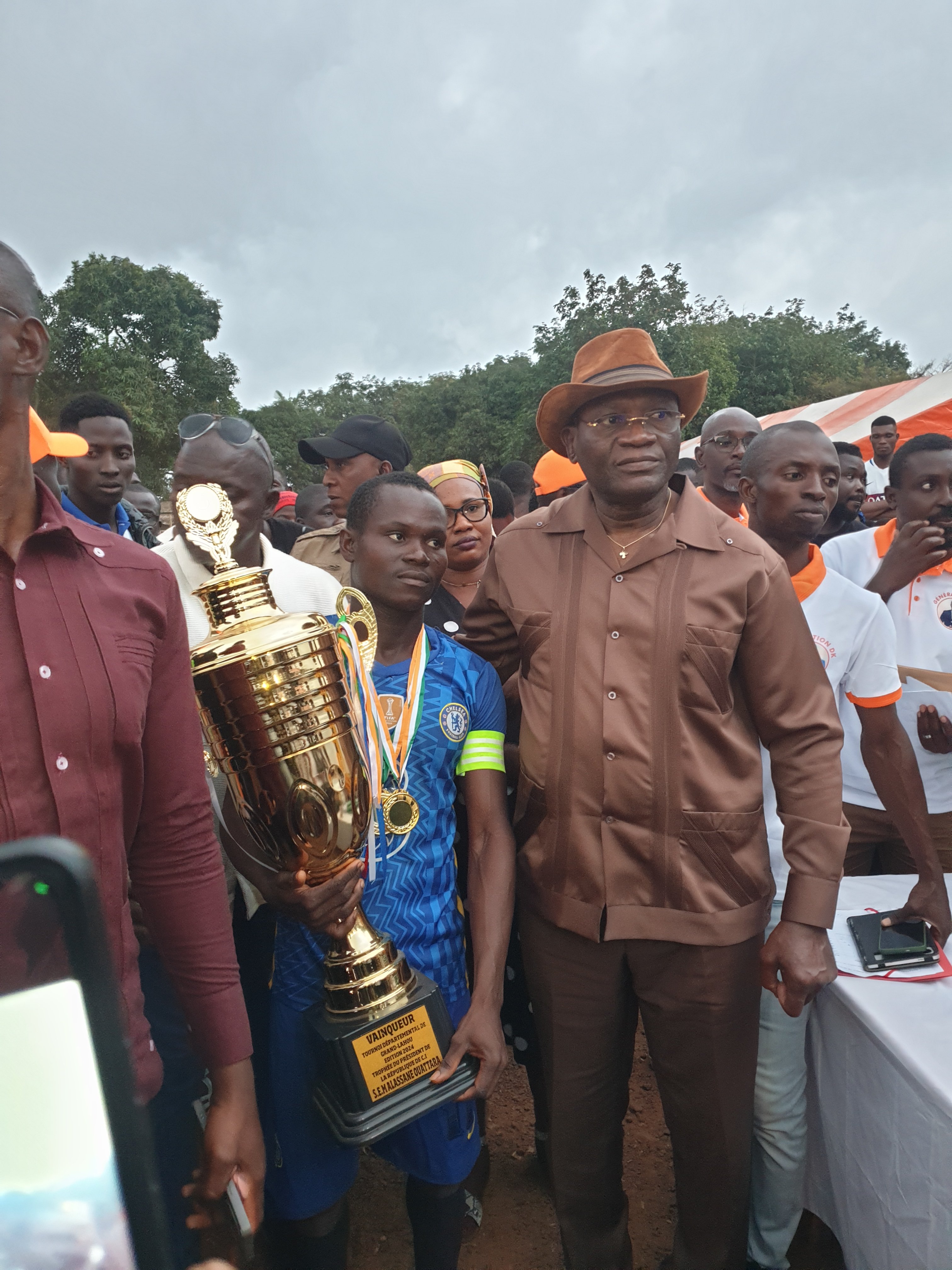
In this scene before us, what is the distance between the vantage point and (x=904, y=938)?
1.95 metres

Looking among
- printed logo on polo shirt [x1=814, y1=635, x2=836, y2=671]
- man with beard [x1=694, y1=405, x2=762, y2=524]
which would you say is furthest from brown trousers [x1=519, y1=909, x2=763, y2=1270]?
man with beard [x1=694, y1=405, x2=762, y2=524]

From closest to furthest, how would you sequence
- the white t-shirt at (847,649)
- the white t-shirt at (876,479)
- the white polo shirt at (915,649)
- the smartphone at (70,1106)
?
the smartphone at (70,1106) < the white t-shirt at (847,649) < the white polo shirt at (915,649) < the white t-shirt at (876,479)

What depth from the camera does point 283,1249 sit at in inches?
80.0

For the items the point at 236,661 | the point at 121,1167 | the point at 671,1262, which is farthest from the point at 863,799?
the point at 121,1167

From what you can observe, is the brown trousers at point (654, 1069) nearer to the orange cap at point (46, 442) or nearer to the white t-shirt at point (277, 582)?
the white t-shirt at point (277, 582)

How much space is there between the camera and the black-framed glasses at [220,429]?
272 cm

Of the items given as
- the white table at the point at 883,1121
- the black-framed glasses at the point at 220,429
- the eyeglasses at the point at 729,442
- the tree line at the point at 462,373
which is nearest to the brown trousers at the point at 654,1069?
the white table at the point at 883,1121

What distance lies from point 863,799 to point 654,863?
1.17 m

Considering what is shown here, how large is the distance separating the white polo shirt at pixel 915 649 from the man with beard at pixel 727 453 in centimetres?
142

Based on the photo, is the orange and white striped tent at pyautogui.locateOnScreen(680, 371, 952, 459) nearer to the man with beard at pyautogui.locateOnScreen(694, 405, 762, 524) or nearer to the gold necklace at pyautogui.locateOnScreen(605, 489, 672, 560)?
the man with beard at pyautogui.locateOnScreen(694, 405, 762, 524)

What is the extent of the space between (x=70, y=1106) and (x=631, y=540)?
183 cm

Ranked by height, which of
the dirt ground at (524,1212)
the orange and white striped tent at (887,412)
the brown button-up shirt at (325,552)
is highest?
the orange and white striped tent at (887,412)

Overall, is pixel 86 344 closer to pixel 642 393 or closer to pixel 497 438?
pixel 497 438

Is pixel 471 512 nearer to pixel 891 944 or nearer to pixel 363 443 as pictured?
pixel 363 443
